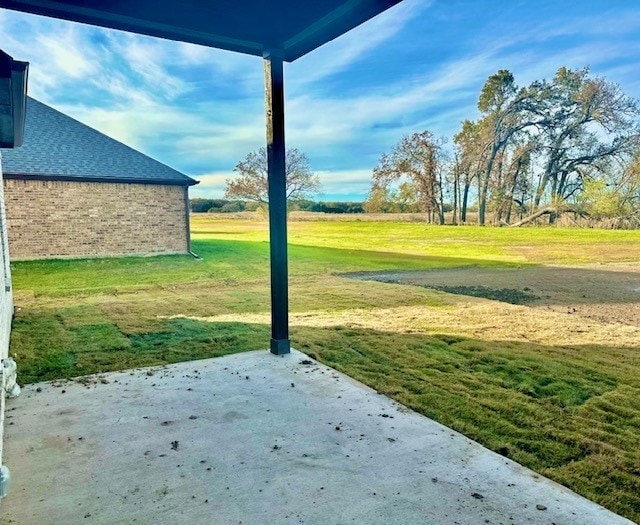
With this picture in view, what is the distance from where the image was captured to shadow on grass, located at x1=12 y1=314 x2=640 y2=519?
1.89 meters

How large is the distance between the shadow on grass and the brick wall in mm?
5429

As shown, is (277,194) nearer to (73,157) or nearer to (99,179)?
(99,179)

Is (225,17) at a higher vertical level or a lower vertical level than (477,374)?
higher

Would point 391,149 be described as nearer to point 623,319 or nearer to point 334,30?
point 623,319

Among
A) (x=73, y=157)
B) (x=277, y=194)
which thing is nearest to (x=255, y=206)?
(x=73, y=157)

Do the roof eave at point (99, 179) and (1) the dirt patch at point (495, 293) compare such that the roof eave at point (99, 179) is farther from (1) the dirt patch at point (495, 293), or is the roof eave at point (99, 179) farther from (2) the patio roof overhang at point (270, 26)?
(2) the patio roof overhang at point (270, 26)

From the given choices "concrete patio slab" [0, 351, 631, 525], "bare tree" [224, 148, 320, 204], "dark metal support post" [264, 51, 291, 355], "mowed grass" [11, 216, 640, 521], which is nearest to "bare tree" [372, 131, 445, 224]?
"bare tree" [224, 148, 320, 204]

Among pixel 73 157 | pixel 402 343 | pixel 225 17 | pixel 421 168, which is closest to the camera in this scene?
pixel 225 17

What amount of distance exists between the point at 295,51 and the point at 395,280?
5776 millimetres

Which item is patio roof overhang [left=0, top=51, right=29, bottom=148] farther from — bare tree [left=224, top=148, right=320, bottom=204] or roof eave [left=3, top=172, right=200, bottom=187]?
bare tree [left=224, top=148, right=320, bottom=204]

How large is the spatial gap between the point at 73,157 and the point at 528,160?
38.9ft

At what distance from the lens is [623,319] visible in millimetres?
4957

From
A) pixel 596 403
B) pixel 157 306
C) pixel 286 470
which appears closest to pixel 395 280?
pixel 157 306

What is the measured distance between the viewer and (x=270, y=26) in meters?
2.74
